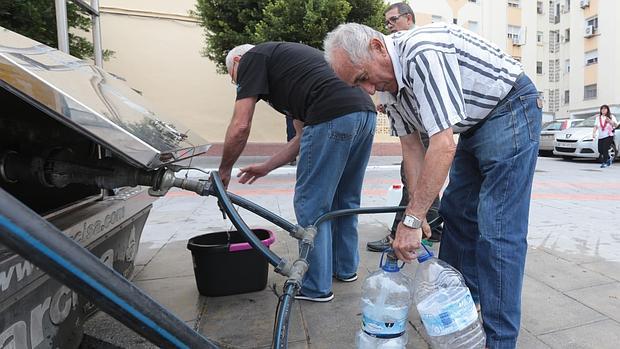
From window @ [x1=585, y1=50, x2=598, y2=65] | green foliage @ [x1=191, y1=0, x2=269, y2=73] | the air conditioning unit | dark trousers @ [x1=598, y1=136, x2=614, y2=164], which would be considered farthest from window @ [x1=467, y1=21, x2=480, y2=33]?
green foliage @ [x1=191, y1=0, x2=269, y2=73]

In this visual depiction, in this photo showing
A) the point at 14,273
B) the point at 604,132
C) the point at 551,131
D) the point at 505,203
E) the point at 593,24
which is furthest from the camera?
the point at 593,24

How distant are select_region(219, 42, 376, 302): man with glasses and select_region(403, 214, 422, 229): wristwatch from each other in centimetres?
86

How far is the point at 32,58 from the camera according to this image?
161 cm

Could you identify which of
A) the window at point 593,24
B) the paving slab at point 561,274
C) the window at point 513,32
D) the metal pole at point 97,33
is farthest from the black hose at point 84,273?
the window at point 593,24

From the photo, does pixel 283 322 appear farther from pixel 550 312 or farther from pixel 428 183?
pixel 550 312

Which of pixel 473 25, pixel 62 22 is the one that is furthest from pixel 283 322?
pixel 473 25

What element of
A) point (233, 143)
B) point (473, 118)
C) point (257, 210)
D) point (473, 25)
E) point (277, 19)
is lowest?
point (257, 210)

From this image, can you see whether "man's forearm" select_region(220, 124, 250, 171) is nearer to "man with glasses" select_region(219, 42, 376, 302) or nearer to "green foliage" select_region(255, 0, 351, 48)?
"man with glasses" select_region(219, 42, 376, 302)

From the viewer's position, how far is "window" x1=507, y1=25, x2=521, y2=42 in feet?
91.2

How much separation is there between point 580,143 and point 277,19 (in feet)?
31.2

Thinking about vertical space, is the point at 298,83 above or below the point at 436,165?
above

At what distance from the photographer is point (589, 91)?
28.1 metres

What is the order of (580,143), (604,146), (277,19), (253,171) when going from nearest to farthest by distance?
(253,171) → (277,19) → (604,146) → (580,143)

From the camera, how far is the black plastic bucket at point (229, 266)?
2.61 metres
